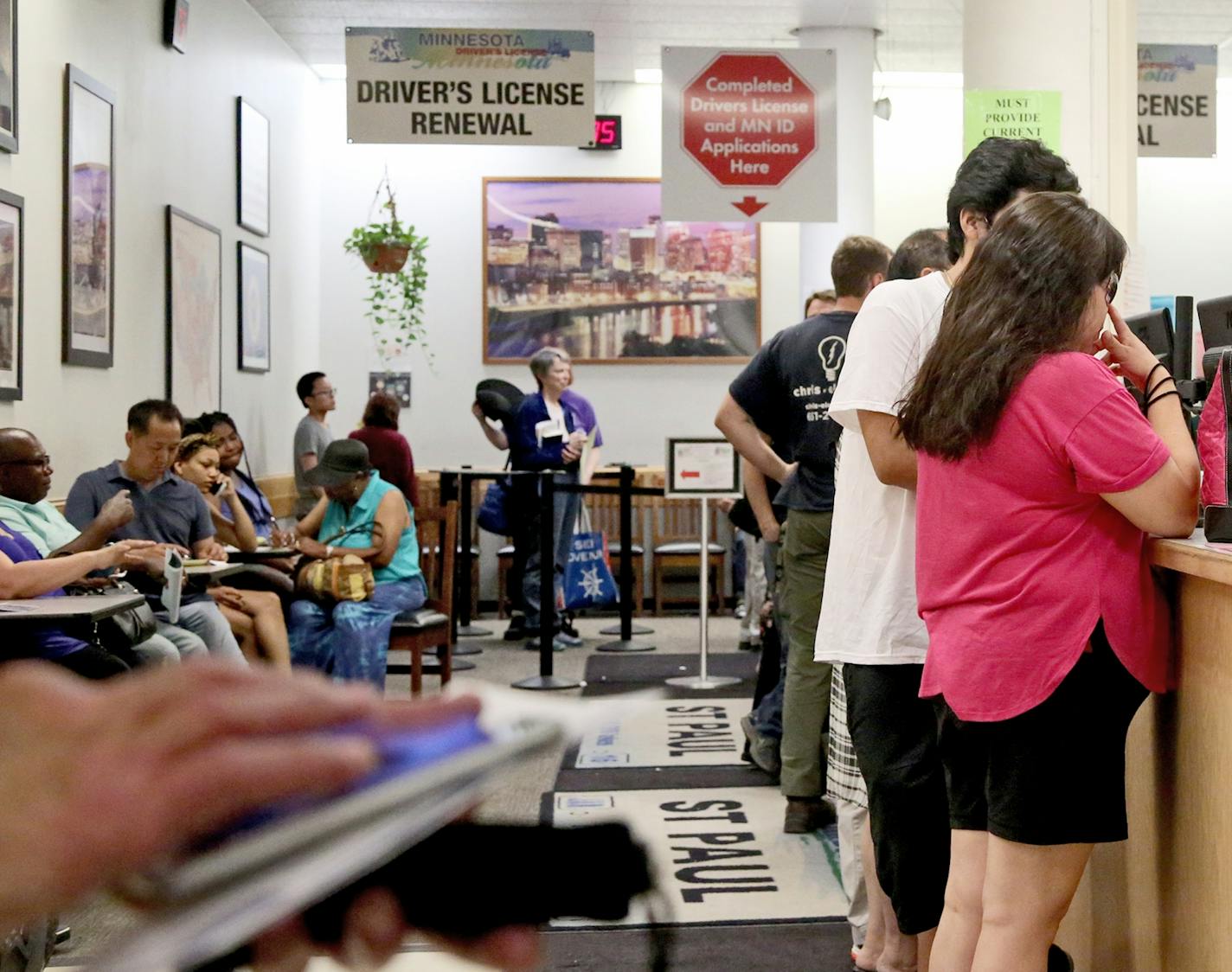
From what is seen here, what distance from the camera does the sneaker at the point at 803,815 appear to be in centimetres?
421

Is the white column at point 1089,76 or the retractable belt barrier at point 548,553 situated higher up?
the white column at point 1089,76

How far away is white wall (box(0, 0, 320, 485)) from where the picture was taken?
539 cm

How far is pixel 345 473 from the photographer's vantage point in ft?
18.7

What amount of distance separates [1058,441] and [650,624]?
7.48 m

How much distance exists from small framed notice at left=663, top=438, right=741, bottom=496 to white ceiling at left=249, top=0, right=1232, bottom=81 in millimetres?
3268

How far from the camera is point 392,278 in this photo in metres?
10.6

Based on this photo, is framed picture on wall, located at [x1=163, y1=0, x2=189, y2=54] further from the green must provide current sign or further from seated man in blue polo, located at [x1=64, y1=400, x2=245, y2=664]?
the green must provide current sign

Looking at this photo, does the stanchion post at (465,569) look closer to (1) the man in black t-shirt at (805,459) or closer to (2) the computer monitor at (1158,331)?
(1) the man in black t-shirt at (805,459)

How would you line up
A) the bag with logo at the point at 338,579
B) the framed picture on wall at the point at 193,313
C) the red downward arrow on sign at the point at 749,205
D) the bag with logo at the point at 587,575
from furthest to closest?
the bag with logo at the point at 587,575, the framed picture on wall at the point at 193,313, the red downward arrow on sign at the point at 749,205, the bag with logo at the point at 338,579

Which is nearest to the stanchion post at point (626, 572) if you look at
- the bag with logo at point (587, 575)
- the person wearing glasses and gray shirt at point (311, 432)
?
the bag with logo at point (587, 575)

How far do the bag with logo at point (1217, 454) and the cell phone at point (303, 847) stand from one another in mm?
1925

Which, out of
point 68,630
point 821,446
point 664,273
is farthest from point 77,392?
point 664,273

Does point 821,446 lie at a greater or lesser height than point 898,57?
lesser

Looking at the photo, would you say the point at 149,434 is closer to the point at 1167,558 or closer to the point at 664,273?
the point at 1167,558
